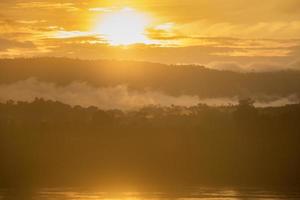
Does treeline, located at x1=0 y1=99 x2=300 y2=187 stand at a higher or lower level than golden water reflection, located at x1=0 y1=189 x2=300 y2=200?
higher

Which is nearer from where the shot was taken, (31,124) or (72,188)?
(72,188)

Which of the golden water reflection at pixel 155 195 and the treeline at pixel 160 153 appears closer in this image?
the golden water reflection at pixel 155 195

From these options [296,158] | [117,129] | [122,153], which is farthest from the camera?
[117,129]

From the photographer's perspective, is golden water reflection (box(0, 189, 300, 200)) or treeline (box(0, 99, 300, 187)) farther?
treeline (box(0, 99, 300, 187))

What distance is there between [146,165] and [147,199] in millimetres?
41313

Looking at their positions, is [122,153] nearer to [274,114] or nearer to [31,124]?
[31,124]

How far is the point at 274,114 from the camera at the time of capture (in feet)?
483

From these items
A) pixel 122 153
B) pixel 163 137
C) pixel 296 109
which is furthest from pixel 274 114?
pixel 122 153

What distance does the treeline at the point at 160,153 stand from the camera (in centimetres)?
11244

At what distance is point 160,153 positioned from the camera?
123 m

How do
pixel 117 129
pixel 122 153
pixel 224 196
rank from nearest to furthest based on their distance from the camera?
1. pixel 224 196
2. pixel 122 153
3. pixel 117 129

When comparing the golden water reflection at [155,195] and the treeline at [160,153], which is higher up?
the treeline at [160,153]

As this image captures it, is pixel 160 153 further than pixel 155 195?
Yes

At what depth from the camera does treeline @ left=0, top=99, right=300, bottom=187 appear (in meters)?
112
